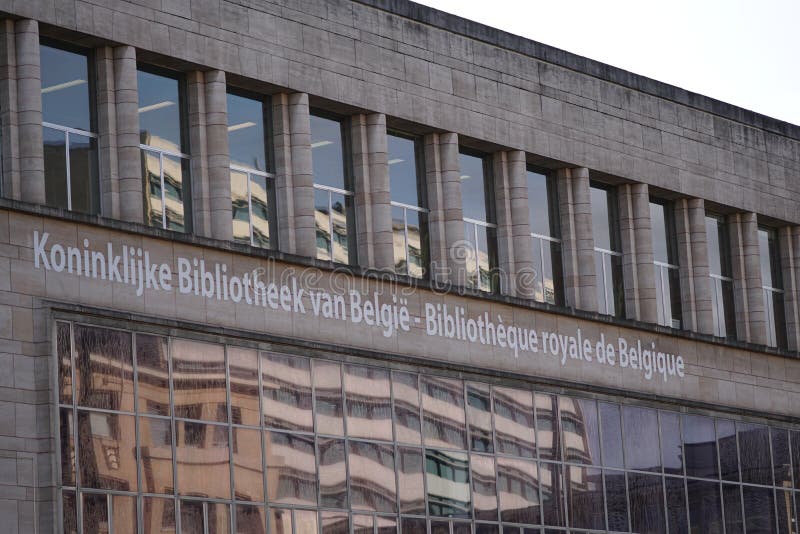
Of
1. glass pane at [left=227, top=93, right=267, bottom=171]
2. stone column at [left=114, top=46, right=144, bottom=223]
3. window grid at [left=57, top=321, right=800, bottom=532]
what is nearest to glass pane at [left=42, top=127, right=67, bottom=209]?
stone column at [left=114, top=46, right=144, bottom=223]

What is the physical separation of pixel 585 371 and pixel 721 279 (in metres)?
7.06

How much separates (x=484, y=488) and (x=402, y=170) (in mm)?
6705

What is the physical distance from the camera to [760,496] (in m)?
42.2

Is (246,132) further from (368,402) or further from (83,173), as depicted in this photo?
(368,402)

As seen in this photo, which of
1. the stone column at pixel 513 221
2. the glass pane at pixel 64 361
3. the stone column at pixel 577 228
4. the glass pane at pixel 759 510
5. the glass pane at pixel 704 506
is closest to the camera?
the glass pane at pixel 64 361

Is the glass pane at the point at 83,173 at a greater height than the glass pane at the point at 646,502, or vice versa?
the glass pane at the point at 83,173

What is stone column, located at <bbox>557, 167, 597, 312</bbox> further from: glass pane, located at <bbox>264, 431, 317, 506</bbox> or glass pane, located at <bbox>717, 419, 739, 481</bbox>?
glass pane, located at <bbox>264, 431, 317, 506</bbox>

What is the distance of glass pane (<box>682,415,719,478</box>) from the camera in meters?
40.6

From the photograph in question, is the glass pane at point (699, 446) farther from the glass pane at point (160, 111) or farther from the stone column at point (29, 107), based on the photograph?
the stone column at point (29, 107)

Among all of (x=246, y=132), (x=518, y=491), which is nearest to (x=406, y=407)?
(x=518, y=491)

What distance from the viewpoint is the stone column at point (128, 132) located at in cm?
3094

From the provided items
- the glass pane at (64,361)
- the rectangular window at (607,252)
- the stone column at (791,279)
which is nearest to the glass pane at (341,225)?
the glass pane at (64,361)

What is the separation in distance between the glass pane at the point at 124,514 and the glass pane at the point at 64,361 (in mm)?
1795

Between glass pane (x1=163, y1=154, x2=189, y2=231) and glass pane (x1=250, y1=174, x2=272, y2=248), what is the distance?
1.54m
